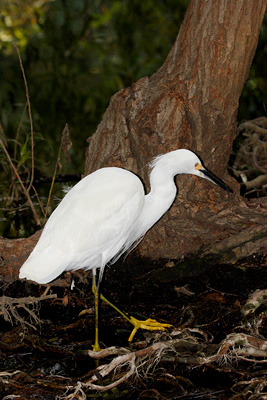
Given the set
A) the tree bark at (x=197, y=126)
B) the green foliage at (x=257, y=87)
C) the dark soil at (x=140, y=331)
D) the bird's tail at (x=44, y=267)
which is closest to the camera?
the dark soil at (x=140, y=331)

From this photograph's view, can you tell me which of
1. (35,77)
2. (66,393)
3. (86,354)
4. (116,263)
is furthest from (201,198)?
(35,77)

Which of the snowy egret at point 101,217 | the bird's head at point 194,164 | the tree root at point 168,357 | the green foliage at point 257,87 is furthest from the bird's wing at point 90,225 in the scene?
the green foliage at point 257,87

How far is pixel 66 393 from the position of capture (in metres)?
2.07

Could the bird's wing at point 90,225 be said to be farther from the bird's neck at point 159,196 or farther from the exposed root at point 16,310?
the exposed root at point 16,310

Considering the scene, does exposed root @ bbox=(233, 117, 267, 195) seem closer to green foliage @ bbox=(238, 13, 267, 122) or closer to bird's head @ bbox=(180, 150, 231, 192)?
green foliage @ bbox=(238, 13, 267, 122)

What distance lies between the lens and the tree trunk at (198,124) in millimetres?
2879

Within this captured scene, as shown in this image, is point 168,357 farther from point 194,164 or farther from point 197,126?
point 197,126

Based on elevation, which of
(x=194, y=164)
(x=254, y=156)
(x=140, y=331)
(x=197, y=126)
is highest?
(x=197, y=126)

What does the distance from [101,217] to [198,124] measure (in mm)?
908

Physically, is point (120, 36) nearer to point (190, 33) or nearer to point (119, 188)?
point (190, 33)

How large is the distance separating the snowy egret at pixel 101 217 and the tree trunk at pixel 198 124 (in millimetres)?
423

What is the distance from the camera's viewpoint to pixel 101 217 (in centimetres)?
249

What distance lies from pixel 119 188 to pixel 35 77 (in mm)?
4519

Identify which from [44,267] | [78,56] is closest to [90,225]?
[44,267]
